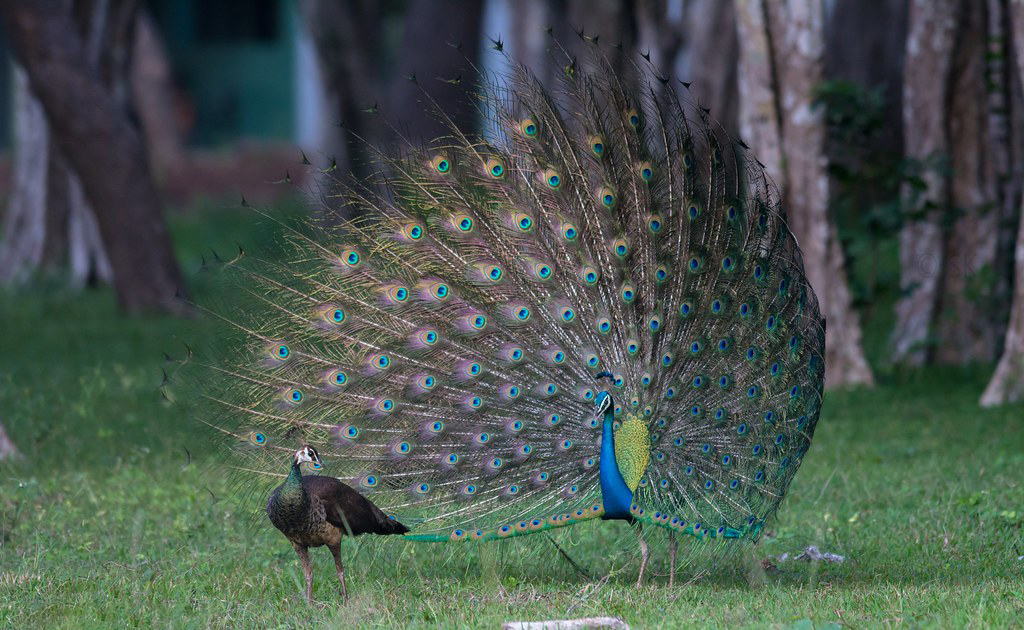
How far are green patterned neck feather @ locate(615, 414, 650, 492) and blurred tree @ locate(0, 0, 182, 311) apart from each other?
940cm

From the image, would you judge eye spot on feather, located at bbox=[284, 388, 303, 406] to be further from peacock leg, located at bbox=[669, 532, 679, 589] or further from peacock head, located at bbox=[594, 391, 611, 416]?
peacock leg, located at bbox=[669, 532, 679, 589]

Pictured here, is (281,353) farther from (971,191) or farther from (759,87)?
(971,191)

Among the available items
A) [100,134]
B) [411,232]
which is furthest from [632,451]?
[100,134]

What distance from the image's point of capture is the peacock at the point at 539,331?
5.61 meters

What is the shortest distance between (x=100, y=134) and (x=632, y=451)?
33.0ft

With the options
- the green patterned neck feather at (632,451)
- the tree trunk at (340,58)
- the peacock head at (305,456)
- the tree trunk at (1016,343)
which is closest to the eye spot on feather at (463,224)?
the green patterned neck feather at (632,451)

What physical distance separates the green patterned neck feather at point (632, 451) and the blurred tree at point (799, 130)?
199 inches

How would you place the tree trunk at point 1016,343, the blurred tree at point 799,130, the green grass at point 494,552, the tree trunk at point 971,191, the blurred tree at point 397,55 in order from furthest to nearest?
the blurred tree at point 397,55, the tree trunk at point 971,191, the blurred tree at point 799,130, the tree trunk at point 1016,343, the green grass at point 494,552

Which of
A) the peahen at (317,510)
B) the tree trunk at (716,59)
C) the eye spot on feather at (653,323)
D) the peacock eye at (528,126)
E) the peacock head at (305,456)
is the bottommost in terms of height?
the peahen at (317,510)

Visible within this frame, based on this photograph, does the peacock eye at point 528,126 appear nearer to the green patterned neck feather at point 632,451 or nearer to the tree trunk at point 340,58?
the green patterned neck feather at point 632,451

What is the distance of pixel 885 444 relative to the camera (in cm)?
884

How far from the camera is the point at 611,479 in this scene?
5.40 metres

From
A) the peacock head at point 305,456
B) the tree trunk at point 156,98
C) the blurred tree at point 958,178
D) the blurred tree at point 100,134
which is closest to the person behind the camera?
the peacock head at point 305,456

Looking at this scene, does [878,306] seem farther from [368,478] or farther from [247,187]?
[247,187]
